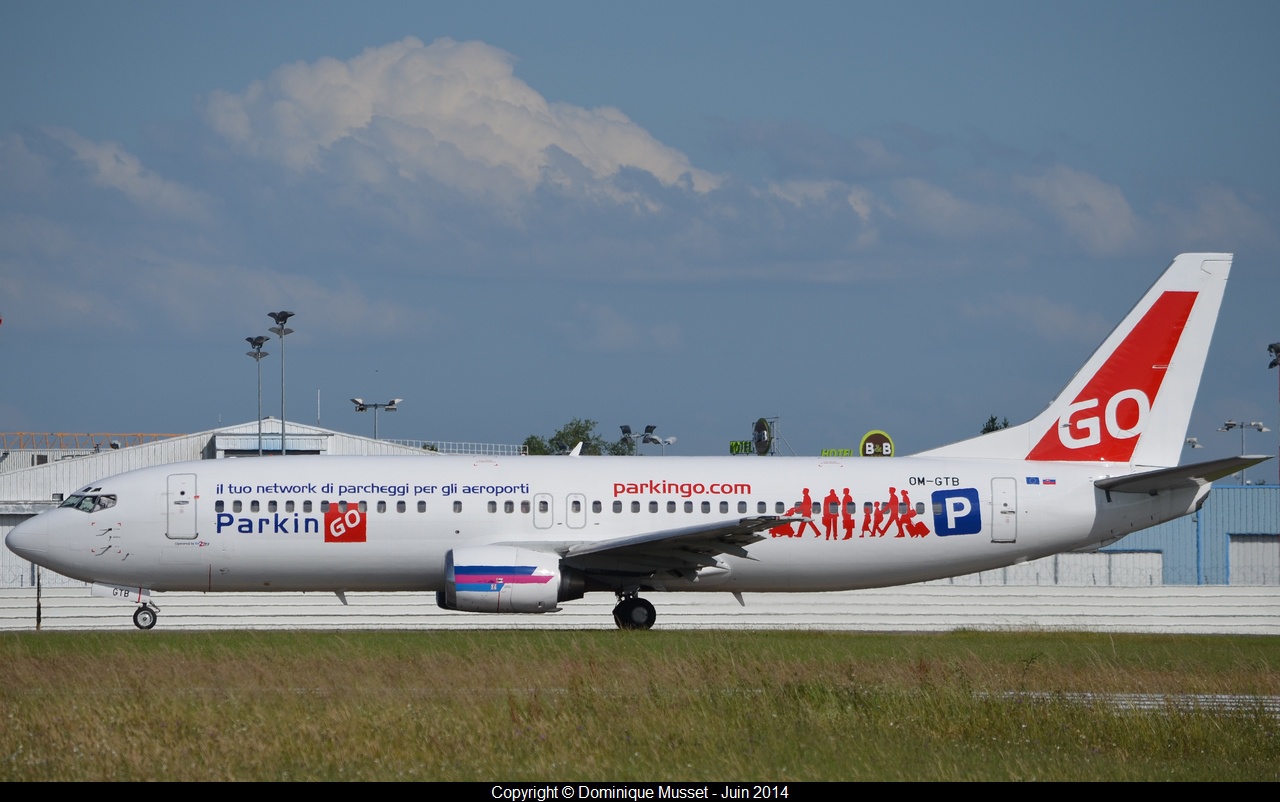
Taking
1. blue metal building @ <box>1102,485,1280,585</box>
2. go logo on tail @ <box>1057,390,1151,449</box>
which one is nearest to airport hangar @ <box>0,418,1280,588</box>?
blue metal building @ <box>1102,485,1280,585</box>

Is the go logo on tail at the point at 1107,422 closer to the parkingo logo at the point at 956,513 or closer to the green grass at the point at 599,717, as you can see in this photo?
the parkingo logo at the point at 956,513

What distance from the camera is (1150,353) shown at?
107 ft

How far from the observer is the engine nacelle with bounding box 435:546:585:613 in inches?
1149

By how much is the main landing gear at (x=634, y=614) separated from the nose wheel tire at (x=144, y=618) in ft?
32.0

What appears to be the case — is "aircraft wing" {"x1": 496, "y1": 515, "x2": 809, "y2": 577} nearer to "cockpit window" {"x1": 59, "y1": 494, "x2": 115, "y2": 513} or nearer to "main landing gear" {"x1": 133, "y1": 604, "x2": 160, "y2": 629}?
"main landing gear" {"x1": 133, "y1": 604, "x2": 160, "y2": 629}

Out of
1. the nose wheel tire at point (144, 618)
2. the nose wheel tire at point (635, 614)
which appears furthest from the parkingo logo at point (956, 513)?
the nose wheel tire at point (144, 618)

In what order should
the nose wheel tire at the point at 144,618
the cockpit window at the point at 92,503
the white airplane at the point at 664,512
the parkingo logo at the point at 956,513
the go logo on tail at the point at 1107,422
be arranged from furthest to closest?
the go logo on tail at the point at 1107,422, the parkingo logo at the point at 956,513, the nose wheel tire at the point at 144,618, the cockpit window at the point at 92,503, the white airplane at the point at 664,512

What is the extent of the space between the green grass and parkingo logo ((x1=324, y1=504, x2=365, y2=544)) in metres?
5.30

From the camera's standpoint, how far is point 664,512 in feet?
102

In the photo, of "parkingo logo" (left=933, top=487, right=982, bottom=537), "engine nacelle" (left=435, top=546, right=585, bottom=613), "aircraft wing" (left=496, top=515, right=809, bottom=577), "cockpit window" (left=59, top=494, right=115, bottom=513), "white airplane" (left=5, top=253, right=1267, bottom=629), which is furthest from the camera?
"parkingo logo" (left=933, top=487, right=982, bottom=537)

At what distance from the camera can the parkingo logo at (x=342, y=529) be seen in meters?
30.1

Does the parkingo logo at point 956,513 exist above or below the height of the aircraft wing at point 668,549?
above

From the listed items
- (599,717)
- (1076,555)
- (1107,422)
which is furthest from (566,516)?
(1076,555)

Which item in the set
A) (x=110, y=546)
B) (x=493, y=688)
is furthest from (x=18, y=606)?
(x=493, y=688)
